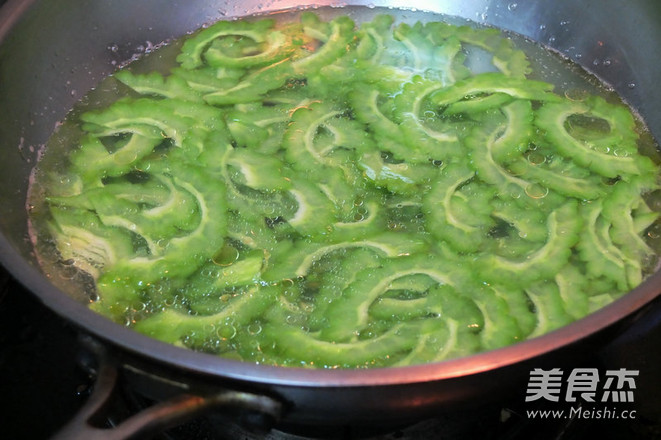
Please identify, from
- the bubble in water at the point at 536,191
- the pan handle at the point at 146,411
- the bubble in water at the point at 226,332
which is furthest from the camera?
the bubble in water at the point at 536,191

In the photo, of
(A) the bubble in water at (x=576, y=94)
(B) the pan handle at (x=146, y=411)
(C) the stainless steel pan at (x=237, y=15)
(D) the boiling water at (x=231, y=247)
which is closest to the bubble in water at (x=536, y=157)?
(D) the boiling water at (x=231, y=247)

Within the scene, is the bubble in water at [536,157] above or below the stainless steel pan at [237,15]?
below

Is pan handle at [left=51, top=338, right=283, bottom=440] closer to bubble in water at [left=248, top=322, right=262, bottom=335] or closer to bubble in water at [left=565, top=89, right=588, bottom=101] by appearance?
bubble in water at [left=248, top=322, right=262, bottom=335]

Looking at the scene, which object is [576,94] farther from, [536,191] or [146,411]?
[146,411]

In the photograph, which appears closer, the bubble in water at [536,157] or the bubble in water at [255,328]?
the bubble in water at [255,328]

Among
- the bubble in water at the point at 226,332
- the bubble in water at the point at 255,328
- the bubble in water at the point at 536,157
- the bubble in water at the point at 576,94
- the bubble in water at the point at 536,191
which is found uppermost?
the bubble in water at the point at 576,94

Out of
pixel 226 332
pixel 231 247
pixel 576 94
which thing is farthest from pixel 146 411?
pixel 576 94

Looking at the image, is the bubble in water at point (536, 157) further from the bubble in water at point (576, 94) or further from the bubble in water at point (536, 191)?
the bubble in water at point (576, 94)

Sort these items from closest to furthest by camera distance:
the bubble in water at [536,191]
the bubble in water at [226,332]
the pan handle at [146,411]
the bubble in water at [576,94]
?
1. the pan handle at [146,411]
2. the bubble in water at [226,332]
3. the bubble in water at [536,191]
4. the bubble in water at [576,94]
